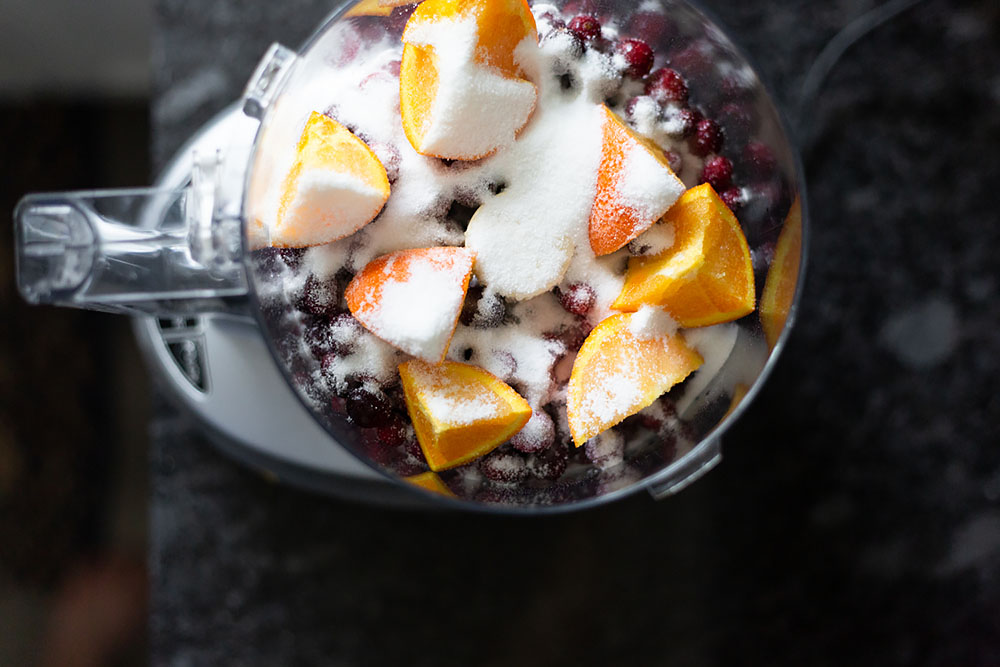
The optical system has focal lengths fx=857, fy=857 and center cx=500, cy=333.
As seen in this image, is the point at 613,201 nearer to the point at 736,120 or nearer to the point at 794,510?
the point at 736,120

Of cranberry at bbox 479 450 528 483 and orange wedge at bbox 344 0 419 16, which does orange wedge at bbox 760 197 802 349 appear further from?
orange wedge at bbox 344 0 419 16

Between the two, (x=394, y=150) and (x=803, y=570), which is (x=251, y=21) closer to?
(x=394, y=150)

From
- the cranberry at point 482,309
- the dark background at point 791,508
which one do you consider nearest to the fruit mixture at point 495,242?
the cranberry at point 482,309

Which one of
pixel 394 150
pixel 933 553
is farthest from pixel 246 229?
pixel 933 553

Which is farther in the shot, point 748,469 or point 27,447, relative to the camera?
point 27,447

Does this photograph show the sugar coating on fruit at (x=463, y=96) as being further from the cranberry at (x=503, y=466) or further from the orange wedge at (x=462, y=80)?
the cranberry at (x=503, y=466)

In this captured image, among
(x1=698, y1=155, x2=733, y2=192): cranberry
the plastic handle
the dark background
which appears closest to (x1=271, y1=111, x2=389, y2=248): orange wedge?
the plastic handle

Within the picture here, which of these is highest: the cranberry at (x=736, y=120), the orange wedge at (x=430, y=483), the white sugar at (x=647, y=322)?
the cranberry at (x=736, y=120)
